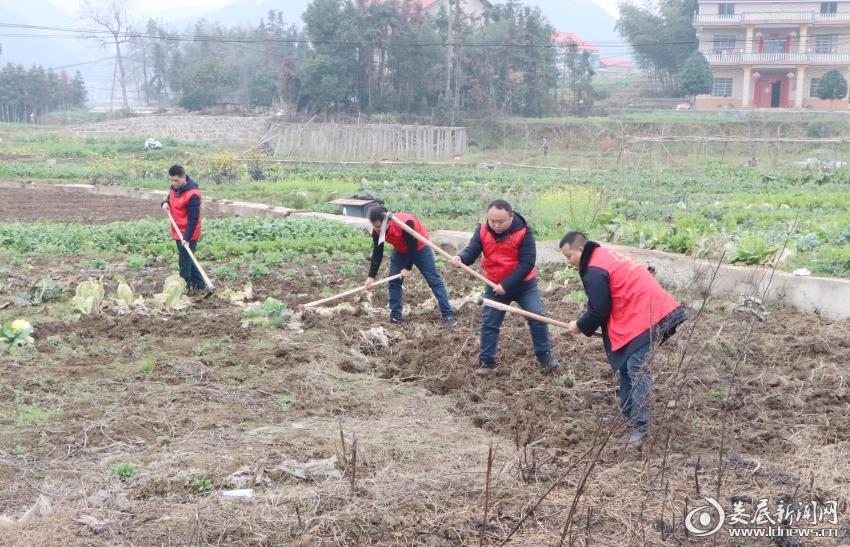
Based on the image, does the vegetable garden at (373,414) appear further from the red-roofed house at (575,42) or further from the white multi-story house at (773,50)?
the white multi-story house at (773,50)

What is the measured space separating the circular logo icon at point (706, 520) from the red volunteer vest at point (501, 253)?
3.08 metres

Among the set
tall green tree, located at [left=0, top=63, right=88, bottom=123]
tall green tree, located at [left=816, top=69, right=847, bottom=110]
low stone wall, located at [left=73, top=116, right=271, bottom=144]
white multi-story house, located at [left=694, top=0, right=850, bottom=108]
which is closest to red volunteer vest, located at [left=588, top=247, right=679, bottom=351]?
low stone wall, located at [left=73, top=116, right=271, bottom=144]

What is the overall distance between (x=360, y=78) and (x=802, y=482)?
44.4 m

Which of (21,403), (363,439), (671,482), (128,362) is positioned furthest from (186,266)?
(671,482)

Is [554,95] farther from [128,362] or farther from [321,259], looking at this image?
[128,362]

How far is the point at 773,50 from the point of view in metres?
51.0

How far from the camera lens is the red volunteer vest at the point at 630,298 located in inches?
208

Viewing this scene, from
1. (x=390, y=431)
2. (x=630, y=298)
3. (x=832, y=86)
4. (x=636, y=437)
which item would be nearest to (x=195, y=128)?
(x=832, y=86)

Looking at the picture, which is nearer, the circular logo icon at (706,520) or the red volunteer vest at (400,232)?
the circular logo icon at (706,520)

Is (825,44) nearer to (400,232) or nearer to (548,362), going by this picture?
(400,232)

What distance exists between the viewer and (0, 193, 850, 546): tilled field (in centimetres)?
387

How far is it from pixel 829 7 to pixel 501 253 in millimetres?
54143

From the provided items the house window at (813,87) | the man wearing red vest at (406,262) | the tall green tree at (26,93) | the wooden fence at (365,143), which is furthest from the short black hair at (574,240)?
the tall green tree at (26,93)

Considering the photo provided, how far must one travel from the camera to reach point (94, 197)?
21.0 metres
